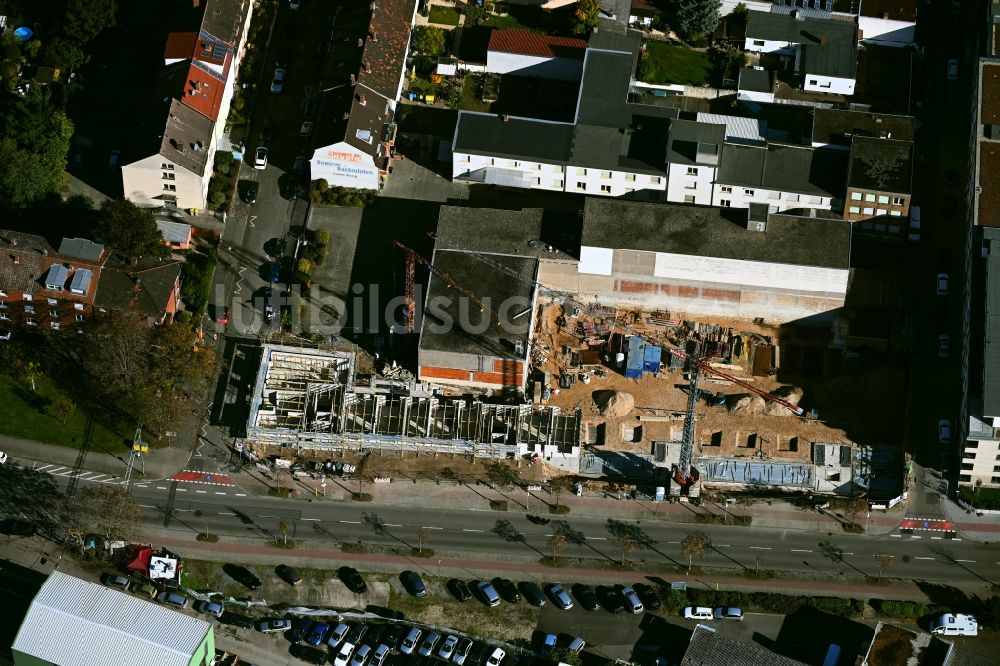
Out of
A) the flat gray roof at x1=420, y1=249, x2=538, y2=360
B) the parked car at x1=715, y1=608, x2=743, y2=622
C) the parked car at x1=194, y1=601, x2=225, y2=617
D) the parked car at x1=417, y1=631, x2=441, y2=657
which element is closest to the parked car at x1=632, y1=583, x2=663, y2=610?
the parked car at x1=715, y1=608, x2=743, y2=622

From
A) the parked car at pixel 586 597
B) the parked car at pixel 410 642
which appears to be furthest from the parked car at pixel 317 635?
the parked car at pixel 586 597

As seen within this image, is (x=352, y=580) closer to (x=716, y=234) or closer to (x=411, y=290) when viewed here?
(x=411, y=290)

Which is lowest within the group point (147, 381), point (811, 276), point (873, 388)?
point (147, 381)

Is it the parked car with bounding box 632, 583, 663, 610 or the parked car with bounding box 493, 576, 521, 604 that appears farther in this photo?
the parked car with bounding box 493, 576, 521, 604

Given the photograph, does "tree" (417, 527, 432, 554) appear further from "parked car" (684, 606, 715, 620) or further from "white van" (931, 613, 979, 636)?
"white van" (931, 613, 979, 636)

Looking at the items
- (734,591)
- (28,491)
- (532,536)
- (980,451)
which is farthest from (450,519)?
(980,451)

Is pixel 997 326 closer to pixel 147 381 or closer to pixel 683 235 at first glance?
pixel 683 235

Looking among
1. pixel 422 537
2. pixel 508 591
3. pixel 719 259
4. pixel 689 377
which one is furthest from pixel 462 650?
pixel 719 259
